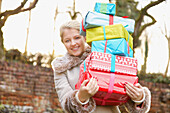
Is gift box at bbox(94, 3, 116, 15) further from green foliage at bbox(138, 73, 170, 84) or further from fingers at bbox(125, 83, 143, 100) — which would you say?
green foliage at bbox(138, 73, 170, 84)

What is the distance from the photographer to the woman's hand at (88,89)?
1.70 m

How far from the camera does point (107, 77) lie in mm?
1774

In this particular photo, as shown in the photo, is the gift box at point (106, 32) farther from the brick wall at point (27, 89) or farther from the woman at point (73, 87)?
the brick wall at point (27, 89)

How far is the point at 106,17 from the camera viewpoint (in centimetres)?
190

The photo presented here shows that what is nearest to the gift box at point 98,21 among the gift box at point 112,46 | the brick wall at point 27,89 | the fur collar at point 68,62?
the gift box at point 112,46

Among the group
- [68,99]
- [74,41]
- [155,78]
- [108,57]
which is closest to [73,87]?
[68,99]

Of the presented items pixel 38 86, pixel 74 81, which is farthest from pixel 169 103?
pixel 74 81

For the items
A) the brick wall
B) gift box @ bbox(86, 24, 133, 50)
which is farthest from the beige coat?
the brick wall

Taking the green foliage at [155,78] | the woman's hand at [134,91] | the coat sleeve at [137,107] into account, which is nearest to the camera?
the woman's hand at [134,91]

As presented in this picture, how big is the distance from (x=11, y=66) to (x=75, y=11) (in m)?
4.41

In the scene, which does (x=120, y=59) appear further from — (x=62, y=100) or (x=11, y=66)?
(x=11, y=66)

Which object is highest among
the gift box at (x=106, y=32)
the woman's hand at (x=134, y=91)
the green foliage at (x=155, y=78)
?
the gift box at (x=106, y=32)

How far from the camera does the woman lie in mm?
1799

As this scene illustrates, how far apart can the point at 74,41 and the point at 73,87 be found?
1.15 feet
